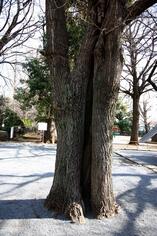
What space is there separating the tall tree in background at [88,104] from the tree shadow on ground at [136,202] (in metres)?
0.44

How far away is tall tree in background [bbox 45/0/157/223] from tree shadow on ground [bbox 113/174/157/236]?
0.44m

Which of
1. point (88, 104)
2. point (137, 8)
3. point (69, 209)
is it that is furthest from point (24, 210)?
point (137, 8)

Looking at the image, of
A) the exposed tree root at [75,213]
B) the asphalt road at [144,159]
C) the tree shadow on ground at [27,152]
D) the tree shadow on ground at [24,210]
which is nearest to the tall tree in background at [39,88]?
the tree shadow on ground at [27,152]

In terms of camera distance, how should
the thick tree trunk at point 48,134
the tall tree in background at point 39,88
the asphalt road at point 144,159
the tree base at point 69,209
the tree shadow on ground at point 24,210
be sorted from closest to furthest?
the tree base at point 69,209
the tree shadow on ground at point 24,210
the asphalt road at point 144,159
the tall tree in background at point 39,88
the thick tree trunk at point 48,134

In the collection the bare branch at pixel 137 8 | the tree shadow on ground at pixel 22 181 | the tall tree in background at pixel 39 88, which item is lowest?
the tree shadow on ground at pixel 22 181

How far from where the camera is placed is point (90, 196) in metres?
6.70

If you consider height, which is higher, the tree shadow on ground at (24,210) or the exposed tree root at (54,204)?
the exposed tree root at (54,204)

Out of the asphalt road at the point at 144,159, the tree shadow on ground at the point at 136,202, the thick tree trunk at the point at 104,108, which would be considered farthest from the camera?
the asphalt road at the point at 144,159

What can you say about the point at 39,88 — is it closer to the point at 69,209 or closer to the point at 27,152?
the point at 27,152

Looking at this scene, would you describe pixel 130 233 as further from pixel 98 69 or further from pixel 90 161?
pixel 98 69

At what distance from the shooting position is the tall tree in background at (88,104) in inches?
251

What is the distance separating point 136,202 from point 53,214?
211cm

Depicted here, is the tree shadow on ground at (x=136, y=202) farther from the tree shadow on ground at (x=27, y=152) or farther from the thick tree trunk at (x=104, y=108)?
the tree shadow on ground at (x=27, y=152)

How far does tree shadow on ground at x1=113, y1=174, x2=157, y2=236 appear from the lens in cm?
599
